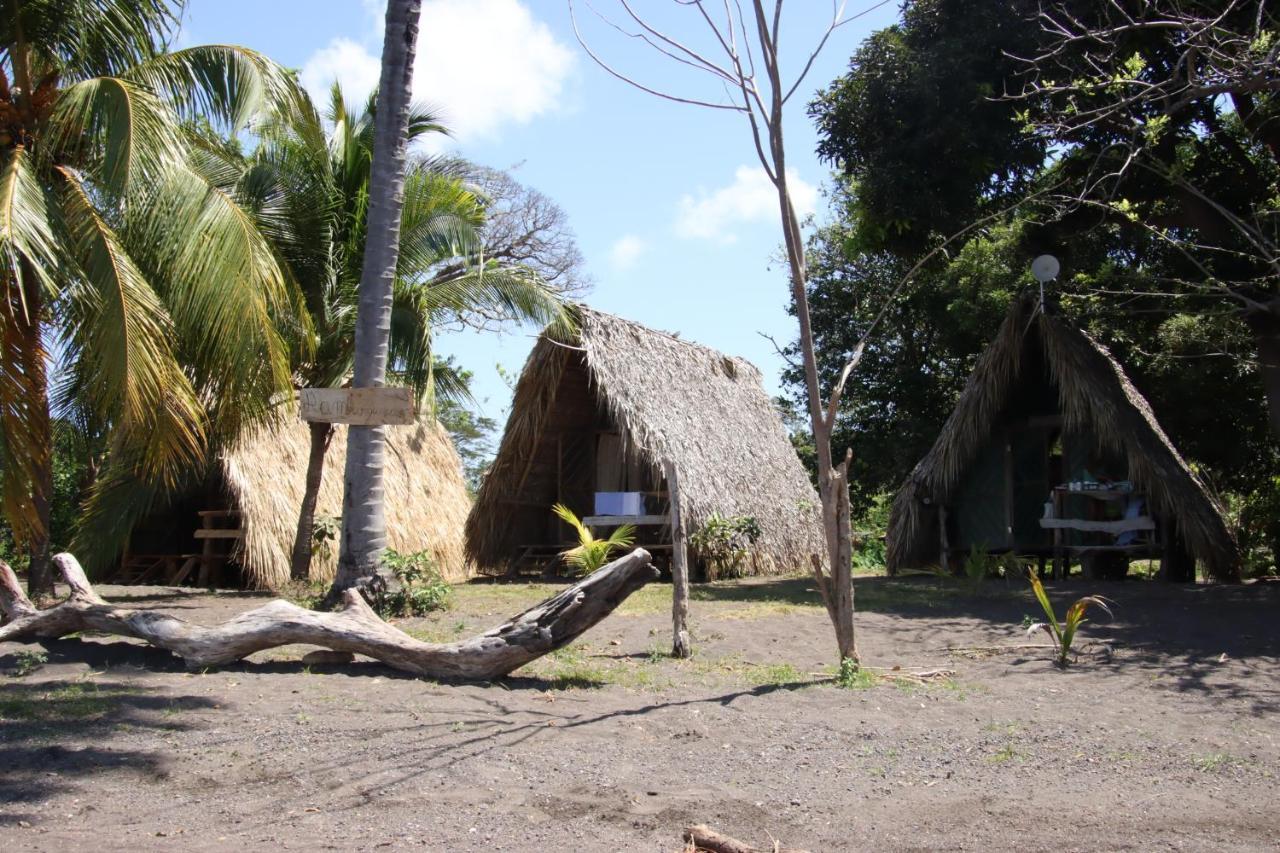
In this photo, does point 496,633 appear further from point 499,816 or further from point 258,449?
point 258,449

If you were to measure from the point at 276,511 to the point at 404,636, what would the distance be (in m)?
6.86

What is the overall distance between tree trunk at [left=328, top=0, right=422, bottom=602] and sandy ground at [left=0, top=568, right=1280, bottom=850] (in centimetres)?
136

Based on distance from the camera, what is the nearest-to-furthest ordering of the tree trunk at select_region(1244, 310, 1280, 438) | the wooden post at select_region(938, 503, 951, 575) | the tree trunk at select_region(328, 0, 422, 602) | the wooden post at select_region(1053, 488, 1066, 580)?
the tree trunk at select_region(328, 0, 422, 602) < the tree trunk at select_region(1244, 310, 1280, 438) < the wooden post at select_region(1053, 488, 1066, 580) < the wooden post at select_region(938, 503, 951, 575)

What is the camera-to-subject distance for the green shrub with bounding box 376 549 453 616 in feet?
27.4

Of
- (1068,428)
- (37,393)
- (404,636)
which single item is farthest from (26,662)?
(1068,428)

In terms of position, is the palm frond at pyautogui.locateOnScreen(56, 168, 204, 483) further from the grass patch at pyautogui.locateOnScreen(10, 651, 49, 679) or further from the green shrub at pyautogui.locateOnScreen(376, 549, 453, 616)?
the green shrub at pyautogui.locateOnScreen(376, 549, 453, 616)

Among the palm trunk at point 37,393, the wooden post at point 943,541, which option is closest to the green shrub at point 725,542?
the wooden post at point 943,541

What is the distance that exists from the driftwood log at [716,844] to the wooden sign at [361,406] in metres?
3.73

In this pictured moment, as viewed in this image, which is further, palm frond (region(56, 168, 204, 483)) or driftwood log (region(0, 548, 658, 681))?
palm frond (region(56, 168, 204, 483))

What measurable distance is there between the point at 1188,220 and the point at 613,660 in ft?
25.8

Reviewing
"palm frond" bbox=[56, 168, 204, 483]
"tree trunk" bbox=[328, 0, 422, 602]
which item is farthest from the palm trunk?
"tree trunk" bbox=[328, 0, 422, 602]

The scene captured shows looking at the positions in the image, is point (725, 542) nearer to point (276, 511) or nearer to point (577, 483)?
point (577, 483)

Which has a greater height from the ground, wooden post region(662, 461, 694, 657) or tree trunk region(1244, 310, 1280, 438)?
tree trunk region(1244, 310, 1280, 438)

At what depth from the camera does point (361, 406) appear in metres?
6.91
